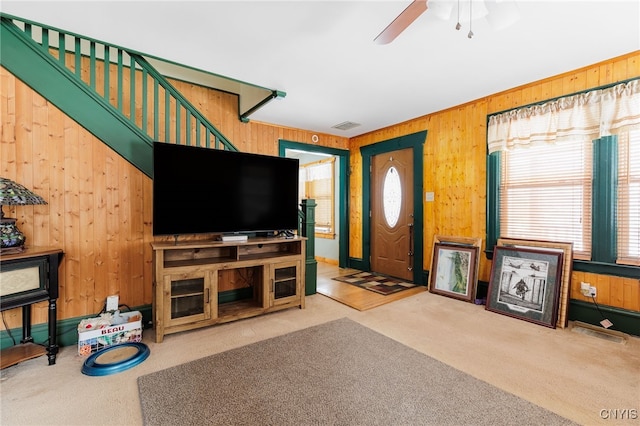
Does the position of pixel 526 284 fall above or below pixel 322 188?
below

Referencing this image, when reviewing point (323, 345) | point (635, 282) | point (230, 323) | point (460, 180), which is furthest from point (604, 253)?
point (230, 323)

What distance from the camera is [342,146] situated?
5.47 meters

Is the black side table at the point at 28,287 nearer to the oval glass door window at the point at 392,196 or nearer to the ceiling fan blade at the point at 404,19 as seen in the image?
the ceiling fan blade at the point at 404,19

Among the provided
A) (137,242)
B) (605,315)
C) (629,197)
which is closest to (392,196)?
(629,197)

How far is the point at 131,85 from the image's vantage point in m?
2.80

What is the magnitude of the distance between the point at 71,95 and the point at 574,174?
4816 millimetres

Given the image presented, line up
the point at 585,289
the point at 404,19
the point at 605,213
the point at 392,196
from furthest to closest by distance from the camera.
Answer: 1. the point at 392,196
2. the point at 585,289
3. the point at 605,213
4. the point at 404,19

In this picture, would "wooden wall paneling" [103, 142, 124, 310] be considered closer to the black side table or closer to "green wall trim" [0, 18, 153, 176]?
"green wall trim" [0, 18, 153, 176]

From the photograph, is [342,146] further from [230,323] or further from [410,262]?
[230,323]

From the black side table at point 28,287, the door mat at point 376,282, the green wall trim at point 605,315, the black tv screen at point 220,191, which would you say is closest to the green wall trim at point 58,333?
the black side table at point 28,287

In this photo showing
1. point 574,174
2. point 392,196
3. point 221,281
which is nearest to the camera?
point 574,174

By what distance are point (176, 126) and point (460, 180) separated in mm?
3546

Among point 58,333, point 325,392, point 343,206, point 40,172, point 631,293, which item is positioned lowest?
point 325,392

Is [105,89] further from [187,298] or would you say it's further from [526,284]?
[526,284]
